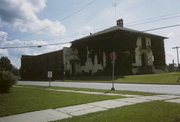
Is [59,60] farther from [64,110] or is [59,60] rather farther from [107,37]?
[64,110]

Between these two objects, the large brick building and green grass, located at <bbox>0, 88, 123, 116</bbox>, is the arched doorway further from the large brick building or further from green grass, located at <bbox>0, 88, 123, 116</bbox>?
green grass, located at <bbox>0, 88, 123, 116</bbox>

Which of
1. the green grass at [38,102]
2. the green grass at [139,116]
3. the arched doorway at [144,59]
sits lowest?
the green grass at [38,102]

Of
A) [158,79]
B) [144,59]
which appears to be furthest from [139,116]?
[144,59]

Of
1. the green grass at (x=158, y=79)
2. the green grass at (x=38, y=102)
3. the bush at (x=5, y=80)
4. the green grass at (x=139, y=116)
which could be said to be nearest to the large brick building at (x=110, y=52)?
the green grass at (x=158, y=79)

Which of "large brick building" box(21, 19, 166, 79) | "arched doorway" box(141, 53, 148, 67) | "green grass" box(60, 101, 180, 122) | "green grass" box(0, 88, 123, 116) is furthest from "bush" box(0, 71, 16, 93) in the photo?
"arched doorway" box(141, 53, 148, 67)

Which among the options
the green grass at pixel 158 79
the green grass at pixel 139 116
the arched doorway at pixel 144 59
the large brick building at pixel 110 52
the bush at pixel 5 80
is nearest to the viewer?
the green grass at pixel 139 116

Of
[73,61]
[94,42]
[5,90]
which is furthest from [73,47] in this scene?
[5,90]

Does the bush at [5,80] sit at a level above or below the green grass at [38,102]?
above

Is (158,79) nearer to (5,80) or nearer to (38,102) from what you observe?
(5,80)

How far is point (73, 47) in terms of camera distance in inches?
2347

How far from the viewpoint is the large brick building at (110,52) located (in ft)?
155

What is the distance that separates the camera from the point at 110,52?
158ft

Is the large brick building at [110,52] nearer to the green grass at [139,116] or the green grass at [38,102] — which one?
the green grass at [38,102]

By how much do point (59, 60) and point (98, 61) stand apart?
43.4ft
